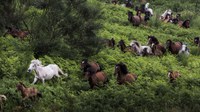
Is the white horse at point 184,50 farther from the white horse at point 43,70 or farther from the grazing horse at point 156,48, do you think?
the white horse at point 43,70

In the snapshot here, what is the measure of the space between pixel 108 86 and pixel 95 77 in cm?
58

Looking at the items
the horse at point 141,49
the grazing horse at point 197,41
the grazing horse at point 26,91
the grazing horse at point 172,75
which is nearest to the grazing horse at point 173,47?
the horse at point 141,49

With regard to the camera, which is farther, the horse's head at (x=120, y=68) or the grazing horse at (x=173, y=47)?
the grazing horse at (x=173, y=47)

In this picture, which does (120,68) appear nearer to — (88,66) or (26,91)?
(88,66)

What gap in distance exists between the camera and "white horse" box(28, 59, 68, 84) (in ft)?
51.6

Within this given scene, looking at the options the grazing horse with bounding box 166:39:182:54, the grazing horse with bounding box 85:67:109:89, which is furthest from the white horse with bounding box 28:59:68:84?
the grazing horse with bounding box 166:39:182:54

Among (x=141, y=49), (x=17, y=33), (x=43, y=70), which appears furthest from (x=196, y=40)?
(x=43, y=70)

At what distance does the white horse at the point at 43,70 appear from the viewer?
15727 mm

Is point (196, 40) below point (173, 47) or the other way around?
below

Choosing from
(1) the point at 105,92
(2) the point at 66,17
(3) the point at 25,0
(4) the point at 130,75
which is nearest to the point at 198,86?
(4) the point at 130,75

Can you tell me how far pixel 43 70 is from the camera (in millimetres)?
16016

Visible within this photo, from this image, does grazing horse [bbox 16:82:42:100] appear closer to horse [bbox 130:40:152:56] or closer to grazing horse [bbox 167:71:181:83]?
grazing horse [bbox 167:71:181:83]

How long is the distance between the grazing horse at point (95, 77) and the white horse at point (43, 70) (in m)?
1.18

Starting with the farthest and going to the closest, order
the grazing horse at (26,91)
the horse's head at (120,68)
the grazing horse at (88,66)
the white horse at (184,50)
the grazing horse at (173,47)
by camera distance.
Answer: the grazing horse at (173,47), the white horse at (184,50), the grazing horse at (88,66), the horse's head at (120,68), the grazing horse at (26,91)
